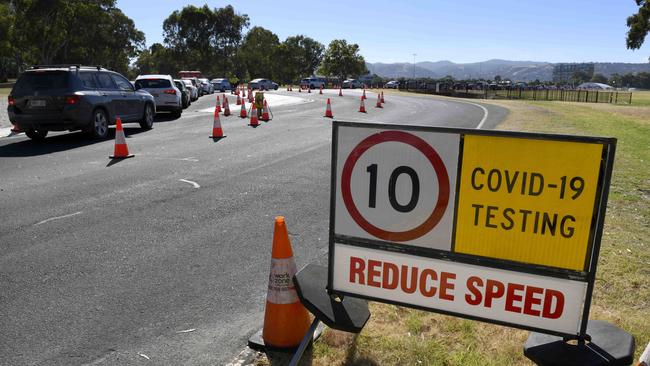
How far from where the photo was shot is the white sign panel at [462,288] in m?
2.60

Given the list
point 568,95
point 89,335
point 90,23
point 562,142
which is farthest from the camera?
point 90,23

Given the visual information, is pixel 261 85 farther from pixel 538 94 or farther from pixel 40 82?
pixel 40 82

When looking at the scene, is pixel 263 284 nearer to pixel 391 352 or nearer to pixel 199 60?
pixel 391 352

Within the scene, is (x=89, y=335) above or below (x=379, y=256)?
below

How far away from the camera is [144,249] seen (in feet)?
16.9

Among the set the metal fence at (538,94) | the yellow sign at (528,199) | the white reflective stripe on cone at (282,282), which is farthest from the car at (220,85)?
the yellow sign at (528,199)

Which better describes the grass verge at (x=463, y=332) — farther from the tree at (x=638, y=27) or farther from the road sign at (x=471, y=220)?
the tree at (x=638, y=27)

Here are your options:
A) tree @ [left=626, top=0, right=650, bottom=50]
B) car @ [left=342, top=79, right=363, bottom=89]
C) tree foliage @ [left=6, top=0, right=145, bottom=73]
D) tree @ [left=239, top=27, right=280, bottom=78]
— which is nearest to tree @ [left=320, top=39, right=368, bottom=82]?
tree @ [left=239, top=27, right=280, bottom=78]

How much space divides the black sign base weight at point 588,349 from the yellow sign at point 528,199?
42 centimetres

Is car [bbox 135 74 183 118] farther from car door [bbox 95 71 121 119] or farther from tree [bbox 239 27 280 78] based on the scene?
tree [bbox 239 27 280 78]

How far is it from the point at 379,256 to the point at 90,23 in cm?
7086

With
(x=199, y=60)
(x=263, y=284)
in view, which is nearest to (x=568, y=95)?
(x=263, y=284)

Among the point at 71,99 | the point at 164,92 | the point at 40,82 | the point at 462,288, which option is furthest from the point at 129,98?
the point at 462,288

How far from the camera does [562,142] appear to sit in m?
2.44
